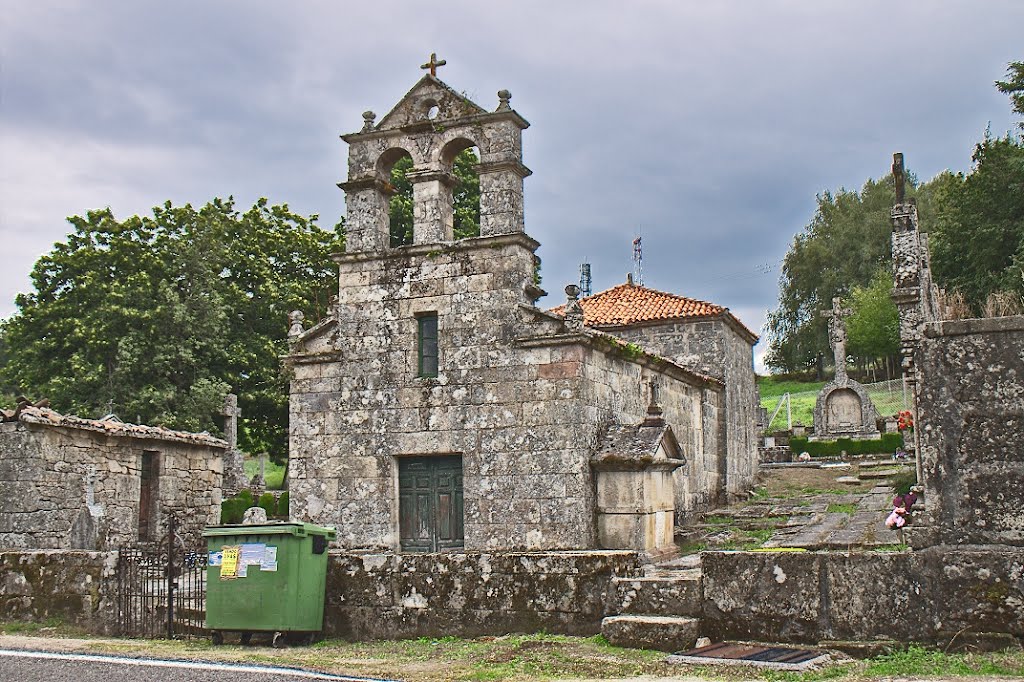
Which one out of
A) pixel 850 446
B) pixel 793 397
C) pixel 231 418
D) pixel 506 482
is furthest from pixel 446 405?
pixel 793 397

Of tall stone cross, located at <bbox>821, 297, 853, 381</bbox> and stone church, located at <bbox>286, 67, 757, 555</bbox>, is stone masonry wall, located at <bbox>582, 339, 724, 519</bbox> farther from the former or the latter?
tall stone cross, located at <bbox>821, 297, 853, 381</bbox>

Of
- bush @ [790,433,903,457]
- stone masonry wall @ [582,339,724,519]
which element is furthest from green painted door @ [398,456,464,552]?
bush @ [790,433,903,457]

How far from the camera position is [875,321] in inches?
2042

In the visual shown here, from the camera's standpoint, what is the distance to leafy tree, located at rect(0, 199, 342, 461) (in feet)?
88.4

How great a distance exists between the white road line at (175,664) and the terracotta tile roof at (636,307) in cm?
1468

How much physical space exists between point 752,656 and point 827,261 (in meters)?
56.5

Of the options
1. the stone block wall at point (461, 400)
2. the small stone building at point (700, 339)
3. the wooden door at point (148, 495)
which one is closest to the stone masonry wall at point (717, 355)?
the small stone building at point (700, 339)

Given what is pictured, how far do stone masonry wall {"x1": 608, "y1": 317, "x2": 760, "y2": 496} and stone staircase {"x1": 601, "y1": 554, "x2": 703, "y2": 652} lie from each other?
45.0ft

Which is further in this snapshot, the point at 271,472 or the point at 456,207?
the point at 271,472

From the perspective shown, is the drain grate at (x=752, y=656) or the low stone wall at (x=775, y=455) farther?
the low stone wall at (x=775, y=455)

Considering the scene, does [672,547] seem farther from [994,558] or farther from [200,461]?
[200,461]

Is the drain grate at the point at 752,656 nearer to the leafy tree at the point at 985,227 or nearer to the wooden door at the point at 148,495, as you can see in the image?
the wooden door at the point at 148,495

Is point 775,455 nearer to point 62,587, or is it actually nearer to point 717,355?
point 717,355

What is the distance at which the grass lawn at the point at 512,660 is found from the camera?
6.17 metres
